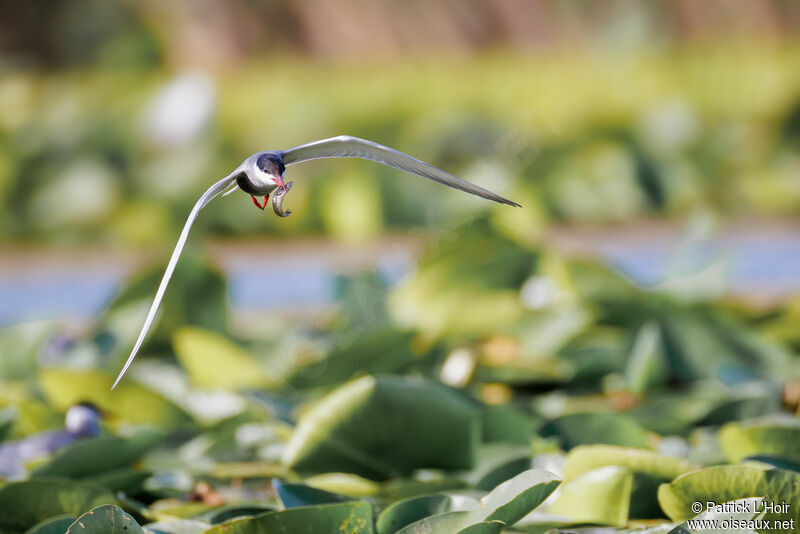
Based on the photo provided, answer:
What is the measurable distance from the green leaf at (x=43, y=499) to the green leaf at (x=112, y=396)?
0.08m

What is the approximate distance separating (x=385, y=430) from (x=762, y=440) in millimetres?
101

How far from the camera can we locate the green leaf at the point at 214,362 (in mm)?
300

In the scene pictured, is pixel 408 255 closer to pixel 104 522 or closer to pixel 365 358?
pixel 365 358

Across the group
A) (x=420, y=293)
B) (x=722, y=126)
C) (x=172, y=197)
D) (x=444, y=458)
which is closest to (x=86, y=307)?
(x=172, y=197)

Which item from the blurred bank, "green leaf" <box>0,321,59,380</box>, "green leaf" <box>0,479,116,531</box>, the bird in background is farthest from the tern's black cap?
the blurred bank

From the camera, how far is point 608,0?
60.1 inches

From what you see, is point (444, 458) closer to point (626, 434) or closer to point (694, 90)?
point (626, 434)

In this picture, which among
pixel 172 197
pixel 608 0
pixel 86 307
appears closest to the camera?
pixel 86 307

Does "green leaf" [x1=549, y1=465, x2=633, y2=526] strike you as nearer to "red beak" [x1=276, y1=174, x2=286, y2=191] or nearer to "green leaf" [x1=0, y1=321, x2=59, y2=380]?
"red beak" [x1=276, y1=174, x2=286, y2=191]

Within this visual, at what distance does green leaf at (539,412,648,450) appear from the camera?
24cm

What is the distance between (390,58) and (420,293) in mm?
1146


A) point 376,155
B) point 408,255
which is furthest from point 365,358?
point 408,255

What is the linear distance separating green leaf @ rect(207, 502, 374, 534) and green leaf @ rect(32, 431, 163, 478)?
7 cm

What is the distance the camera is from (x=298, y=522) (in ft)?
0.56
